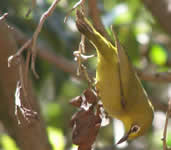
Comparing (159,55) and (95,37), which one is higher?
(95,37)

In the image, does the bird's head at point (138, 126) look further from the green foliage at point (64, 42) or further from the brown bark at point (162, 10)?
the brown bark at point (162, 10)

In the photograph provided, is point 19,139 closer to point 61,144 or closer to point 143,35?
point 61,144

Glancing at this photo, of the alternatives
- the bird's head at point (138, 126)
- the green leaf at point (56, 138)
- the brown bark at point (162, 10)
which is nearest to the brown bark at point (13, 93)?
the bird's head at point (138, 126)

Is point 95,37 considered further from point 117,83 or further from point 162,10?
point 162,10

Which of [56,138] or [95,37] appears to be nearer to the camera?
[95,37]

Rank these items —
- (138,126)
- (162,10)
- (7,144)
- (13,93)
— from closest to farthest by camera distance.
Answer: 1. (138,126)
2. (13,93)
3. (162,10)
4. (7,144)

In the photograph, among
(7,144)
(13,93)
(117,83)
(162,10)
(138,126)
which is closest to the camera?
(117,83)

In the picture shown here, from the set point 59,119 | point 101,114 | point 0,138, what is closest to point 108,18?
point 59,119

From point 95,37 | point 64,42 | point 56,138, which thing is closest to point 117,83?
point 95,37

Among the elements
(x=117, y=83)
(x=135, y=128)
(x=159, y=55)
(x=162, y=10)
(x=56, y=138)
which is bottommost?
(x=56, y=138)
